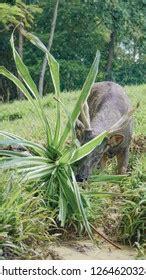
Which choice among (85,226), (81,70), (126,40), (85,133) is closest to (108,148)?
(85,133)

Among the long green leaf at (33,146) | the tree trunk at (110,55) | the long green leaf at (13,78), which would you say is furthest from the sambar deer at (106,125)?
the tree trunk at (110,55)

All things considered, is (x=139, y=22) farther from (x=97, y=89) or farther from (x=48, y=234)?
(x=48, y=234)

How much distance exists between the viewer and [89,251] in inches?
185

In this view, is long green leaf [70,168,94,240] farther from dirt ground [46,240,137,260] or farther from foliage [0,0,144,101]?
foliage [0,0,144,101]

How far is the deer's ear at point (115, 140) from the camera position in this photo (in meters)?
6.16

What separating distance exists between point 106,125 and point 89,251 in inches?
79.0

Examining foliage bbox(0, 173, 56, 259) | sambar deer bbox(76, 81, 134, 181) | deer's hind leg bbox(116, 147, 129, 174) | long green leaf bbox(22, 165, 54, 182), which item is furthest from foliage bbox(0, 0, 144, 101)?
foliage bbox(0, 173, 56, 259)

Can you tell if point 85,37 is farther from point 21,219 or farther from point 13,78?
point 21,219

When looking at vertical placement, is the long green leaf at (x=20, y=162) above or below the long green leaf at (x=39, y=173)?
above

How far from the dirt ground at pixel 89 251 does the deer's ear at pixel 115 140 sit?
4.93 ft

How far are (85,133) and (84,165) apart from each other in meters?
0.39

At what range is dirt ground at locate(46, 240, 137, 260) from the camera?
4.50 metres

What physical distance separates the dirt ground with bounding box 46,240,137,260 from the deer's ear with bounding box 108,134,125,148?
4.93 feet

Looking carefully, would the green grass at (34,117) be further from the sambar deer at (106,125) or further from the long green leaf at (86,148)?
the long green leaf at (86,148)
